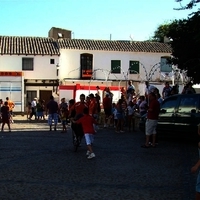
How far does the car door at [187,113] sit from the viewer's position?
15.1m

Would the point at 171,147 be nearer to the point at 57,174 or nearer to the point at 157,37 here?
the point at 57,174

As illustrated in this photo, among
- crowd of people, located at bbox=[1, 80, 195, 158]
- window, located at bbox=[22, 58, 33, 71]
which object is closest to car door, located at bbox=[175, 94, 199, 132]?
crowd of people, located at bbox=[1, 80, 195, 158]

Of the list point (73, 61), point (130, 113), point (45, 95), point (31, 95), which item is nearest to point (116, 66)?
point (73, 61)

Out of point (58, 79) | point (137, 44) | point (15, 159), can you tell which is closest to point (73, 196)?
point (15, 159)

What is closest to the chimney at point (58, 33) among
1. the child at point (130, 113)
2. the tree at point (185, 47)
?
the child at point (130, 113)

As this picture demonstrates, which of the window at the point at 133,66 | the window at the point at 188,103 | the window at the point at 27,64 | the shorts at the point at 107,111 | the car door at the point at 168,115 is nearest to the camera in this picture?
the window at the point at 188,103

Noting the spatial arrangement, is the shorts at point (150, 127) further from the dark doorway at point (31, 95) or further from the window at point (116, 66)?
the window at point (116, 66)

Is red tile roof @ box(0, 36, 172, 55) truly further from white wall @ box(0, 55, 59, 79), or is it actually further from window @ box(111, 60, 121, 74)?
window @ box(111, 60, 121, 74)

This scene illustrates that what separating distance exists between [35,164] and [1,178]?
190 cm

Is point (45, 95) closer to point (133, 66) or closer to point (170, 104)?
point (133, 66)

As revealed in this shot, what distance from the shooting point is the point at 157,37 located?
71.9 metres

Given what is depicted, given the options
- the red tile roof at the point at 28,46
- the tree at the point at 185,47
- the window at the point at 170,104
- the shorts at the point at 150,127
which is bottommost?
the shorts at the point at 150,127

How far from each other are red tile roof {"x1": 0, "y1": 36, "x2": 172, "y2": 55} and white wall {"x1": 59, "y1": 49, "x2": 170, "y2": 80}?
443 millimetres

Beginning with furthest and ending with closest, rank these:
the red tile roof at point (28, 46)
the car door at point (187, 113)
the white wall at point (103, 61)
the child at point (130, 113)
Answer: the white wall at point (103, 61) → the red tile roof at point (28, 46) → the child at point (130, 113) → the car door at point (187, 113)
